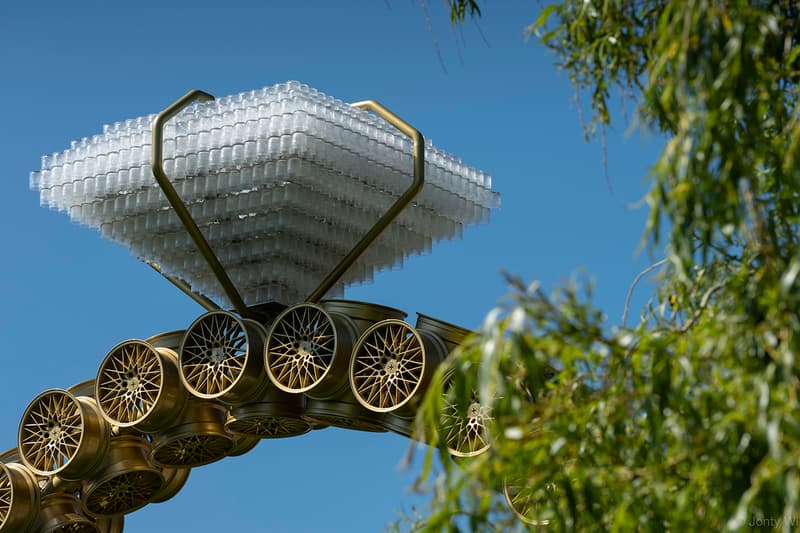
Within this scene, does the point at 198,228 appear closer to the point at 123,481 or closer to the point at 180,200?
the point at 180,200

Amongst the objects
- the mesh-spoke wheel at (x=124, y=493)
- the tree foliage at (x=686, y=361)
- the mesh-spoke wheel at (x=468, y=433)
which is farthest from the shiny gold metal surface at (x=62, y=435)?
the tree foliage at (x=686, y=361)

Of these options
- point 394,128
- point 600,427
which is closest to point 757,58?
point 600,427

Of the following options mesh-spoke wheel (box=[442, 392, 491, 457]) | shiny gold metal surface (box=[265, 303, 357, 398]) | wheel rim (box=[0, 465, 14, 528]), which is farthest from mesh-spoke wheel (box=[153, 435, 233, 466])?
mesh-spoke wheel (box=[442, 392, 491, 457])

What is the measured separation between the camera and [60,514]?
11.3 meters

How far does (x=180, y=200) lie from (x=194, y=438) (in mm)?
1937

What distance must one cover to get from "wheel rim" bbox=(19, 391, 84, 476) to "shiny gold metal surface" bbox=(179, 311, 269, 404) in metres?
1.20

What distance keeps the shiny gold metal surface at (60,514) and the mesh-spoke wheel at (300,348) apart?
2850 mm

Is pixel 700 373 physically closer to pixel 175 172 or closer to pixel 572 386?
pixel 572 386

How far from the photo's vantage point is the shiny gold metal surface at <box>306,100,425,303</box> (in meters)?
9.98

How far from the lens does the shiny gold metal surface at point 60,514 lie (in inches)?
444

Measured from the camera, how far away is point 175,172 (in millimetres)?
10289

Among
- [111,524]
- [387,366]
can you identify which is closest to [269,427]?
[387,366]

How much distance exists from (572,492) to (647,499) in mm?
253

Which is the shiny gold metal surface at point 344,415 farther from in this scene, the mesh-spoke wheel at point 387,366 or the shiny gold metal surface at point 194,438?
the shiny gold metal surface at point 194,438
